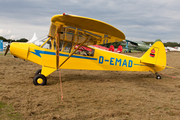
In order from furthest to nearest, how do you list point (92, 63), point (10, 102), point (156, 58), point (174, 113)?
point (156, 58)
point (92, 63)
point (10, 102)
point (174, 113)

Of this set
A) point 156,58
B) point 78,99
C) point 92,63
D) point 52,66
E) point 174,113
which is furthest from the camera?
point 156,58

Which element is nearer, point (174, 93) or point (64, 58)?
point (174, 93)

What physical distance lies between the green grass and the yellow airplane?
198cm

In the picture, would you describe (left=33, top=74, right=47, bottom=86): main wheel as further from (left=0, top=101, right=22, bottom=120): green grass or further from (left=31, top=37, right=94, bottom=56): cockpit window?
(left=0, top=101, right=22, bottom=120): green grass

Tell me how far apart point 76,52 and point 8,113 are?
13.6 feet

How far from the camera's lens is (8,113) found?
3.03 metres

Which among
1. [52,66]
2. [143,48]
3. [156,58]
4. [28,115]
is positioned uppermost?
[143,48]

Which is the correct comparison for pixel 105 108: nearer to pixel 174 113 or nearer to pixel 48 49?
pixel 174 113

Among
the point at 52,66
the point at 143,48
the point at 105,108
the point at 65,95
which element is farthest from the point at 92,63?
the point at 143,48

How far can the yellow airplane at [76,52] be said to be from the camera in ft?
15.9

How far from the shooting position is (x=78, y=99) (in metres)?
4.11

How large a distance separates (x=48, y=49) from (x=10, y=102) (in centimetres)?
277

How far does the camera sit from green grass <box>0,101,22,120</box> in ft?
9.33

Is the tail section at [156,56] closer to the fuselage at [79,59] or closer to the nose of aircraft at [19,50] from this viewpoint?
the fuselage at [79,59]
